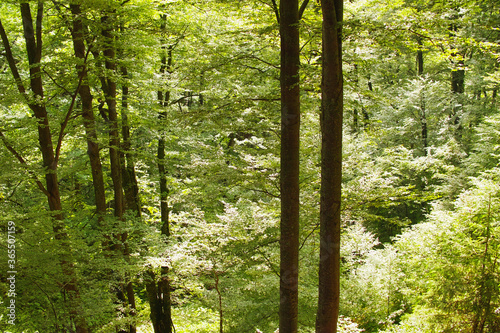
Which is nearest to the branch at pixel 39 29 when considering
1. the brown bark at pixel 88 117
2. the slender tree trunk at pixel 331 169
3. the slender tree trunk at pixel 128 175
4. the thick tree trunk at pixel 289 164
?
the brown bark at pixel 88 117

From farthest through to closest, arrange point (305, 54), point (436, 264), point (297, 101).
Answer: point (436, 264), point (305, 54), point (297, 101)

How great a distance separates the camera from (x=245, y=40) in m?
5.91

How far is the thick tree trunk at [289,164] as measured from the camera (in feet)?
15.6

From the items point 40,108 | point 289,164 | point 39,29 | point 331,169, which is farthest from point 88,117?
point 331,169

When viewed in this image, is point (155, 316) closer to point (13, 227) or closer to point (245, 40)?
point (13, 227)

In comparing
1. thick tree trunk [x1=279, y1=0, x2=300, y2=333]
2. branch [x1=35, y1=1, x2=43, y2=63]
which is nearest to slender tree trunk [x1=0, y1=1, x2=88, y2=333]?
branch [x1=35, y1=1, x2=43, y2=63]

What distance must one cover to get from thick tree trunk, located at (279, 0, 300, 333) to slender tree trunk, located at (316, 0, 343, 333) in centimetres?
76

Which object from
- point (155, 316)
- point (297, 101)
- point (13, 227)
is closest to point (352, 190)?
point (297, 101)

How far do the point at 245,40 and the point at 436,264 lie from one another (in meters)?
6.25

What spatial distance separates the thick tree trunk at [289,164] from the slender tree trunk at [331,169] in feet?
2.48

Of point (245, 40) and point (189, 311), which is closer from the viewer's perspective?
point (245, 40)

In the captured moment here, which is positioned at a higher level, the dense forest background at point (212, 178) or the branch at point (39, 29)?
the branch at point (39, 29)

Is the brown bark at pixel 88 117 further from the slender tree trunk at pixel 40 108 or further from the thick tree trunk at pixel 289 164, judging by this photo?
the thick tree trunk at pixel 289 164

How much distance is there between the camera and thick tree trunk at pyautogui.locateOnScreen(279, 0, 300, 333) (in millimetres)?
4754
